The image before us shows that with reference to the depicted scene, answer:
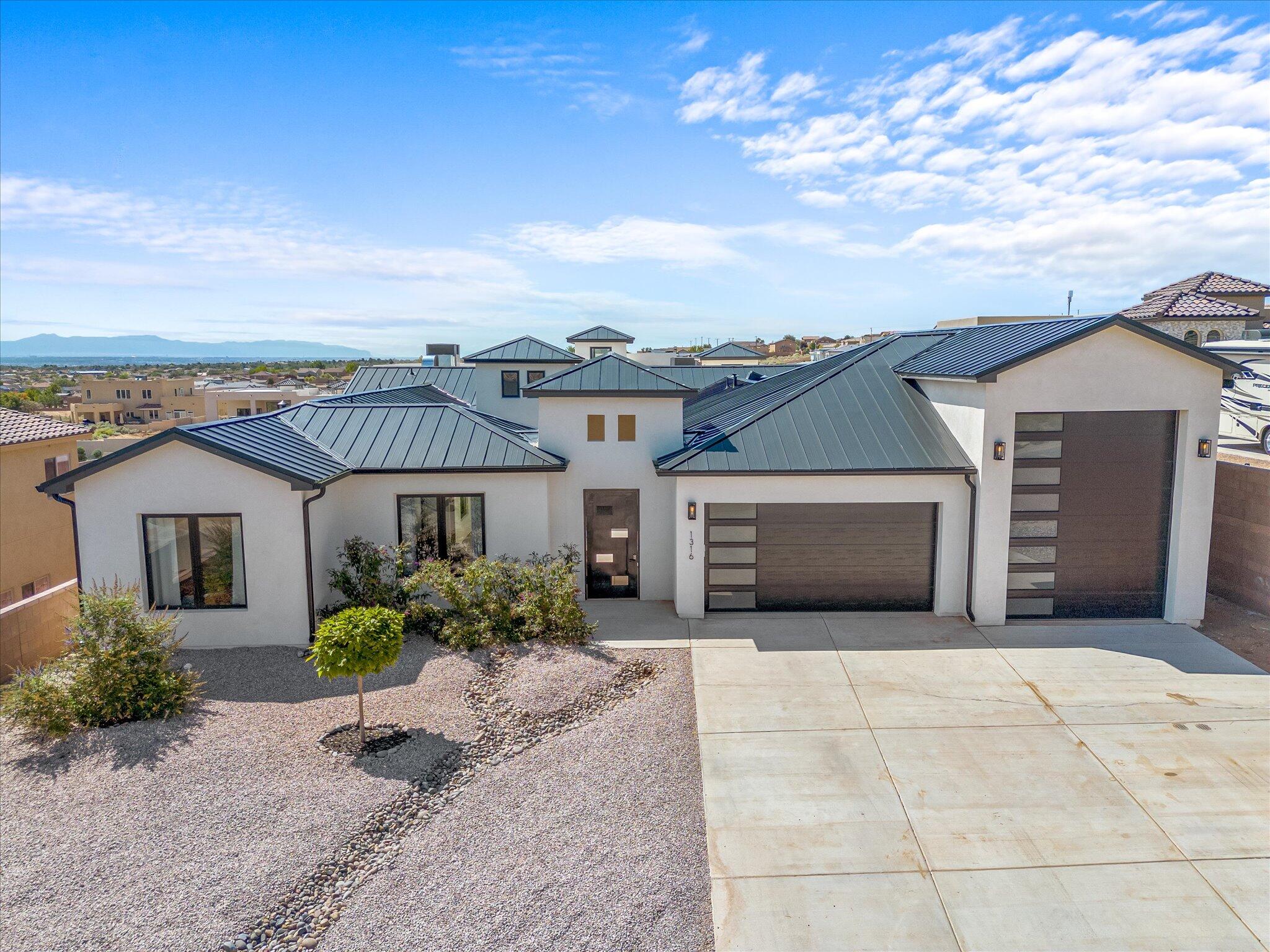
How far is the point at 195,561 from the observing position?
474 inches

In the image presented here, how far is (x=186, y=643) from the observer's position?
39.4 feet

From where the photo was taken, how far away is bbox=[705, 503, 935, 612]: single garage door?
13414 mm

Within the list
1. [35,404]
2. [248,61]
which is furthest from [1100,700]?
[35,404]

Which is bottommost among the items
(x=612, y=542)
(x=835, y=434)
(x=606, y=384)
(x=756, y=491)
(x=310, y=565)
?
(x=612, y=542)

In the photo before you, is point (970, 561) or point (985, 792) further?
point (970, 561)

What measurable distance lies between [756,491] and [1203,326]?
19285mm

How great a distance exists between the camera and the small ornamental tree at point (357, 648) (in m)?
8.90

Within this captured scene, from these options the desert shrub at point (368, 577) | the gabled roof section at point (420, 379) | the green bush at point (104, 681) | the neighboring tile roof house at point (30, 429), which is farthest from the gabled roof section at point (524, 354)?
the green bush at point (104, 681)

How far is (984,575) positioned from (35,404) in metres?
79.0

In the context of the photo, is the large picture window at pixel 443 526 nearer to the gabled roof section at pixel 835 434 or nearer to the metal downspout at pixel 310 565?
the metal downspout at pixel 310 565

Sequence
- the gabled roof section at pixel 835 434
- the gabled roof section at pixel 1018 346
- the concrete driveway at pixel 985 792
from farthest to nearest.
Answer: the gabled roof section at pixel 835 434 < the gabled roof section at pixel 1018 346 < the concrete driveway at pixel 985 792

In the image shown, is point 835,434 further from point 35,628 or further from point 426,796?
point 35,628

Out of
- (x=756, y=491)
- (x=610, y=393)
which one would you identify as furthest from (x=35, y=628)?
(x=756, y=491)

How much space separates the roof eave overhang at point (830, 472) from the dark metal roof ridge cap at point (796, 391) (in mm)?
304
